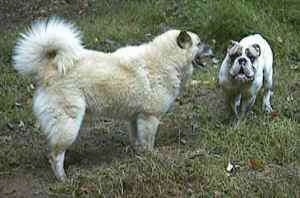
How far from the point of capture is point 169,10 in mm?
12977

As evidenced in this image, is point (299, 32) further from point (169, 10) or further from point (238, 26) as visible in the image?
point (169, 10)

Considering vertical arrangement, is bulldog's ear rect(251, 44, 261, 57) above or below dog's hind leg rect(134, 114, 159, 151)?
above

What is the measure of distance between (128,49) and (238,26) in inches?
173

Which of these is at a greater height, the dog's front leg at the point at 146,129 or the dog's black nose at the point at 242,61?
the dog's black nose at the point at 242,61

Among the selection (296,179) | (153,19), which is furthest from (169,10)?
(296,179)

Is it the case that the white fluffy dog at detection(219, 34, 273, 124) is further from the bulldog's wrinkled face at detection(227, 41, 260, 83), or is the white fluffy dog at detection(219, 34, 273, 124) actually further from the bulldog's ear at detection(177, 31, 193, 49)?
the bulldog's ear at detection(177, 31, 193, 49)

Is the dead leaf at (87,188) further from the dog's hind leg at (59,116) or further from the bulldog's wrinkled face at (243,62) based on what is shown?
the bulldog's wrinkled face at (243,62)

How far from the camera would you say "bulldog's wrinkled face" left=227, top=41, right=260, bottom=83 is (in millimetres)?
7484

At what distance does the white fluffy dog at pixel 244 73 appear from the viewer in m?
7.51

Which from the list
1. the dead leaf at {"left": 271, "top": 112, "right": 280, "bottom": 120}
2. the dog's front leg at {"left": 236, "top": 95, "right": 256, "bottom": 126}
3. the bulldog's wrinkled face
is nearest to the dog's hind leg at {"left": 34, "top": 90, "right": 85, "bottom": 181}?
the bulldog's wrinkled face

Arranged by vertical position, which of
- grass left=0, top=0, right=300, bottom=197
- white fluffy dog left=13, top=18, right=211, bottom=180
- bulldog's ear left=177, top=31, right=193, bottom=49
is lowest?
grass left=0, top=0, right=300, bottom=197

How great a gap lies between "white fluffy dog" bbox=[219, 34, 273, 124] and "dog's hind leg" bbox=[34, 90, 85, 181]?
1989 millimetres

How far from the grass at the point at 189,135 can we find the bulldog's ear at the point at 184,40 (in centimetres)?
94

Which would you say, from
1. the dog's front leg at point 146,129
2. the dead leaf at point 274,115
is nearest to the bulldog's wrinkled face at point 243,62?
the dead leaf at point 274,115
